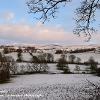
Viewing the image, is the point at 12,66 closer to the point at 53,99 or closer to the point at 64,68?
the point at 64,68

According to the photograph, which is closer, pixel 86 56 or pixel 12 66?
pixel 12 66

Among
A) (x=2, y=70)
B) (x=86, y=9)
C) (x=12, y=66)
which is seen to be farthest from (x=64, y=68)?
(x=86, y=9)

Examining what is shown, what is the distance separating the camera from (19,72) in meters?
43.1

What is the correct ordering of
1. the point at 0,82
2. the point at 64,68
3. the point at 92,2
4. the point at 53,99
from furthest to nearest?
the point at 64,68, the point at 0,82, the point at 53,99, the point at 92,2

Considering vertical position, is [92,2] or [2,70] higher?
[92,2]

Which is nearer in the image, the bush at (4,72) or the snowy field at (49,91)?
the snowy field at (49,91)

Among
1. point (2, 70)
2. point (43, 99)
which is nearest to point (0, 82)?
point (2, 70)

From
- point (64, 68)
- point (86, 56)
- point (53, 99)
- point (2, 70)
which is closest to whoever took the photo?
point (53, 99)

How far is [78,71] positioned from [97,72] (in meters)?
2.59

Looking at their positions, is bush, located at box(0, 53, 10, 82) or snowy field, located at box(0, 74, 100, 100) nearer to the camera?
snowy field, located at box(0, 74, 100, 100)

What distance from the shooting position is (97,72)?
4362 cm

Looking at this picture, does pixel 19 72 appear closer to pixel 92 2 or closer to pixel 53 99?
pixel 53 99

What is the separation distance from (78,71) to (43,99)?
26.1 meters

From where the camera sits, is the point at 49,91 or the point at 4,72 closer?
the point at 49,91
